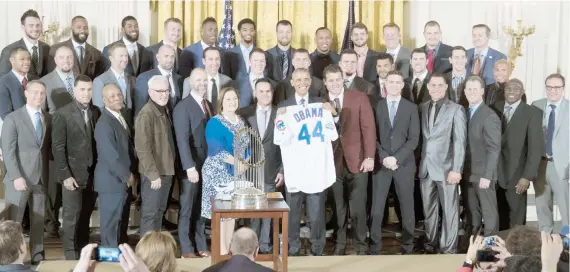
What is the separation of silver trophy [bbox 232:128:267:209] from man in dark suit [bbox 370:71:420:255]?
3.95 feet

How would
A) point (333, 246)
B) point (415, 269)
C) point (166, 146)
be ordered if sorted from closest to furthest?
point (415, 269), point (166, 146), point (333, 246)

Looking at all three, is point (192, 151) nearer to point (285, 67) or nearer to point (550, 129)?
point (285, 67)

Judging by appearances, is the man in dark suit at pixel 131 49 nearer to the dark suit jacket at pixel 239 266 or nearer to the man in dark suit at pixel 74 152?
the man in dark suit at pixel 74 152

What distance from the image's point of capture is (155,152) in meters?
7.81

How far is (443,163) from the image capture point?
26.7ft

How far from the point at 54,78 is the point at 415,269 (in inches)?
142

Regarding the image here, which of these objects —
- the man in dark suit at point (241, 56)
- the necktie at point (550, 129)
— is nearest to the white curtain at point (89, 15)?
the man in dark suit at point (241, 56)

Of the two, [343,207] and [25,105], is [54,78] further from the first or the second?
[343,207]

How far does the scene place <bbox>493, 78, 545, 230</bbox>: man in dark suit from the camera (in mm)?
8289

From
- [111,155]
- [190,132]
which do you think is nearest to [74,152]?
[111,155]

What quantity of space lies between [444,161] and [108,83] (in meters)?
3.10

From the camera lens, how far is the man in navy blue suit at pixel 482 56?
29.3 ft

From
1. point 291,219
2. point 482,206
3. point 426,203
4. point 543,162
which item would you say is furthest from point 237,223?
point 543,162

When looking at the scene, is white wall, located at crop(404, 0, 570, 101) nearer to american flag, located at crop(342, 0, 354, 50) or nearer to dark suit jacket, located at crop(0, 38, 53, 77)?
american flag, located at crop(342, 0, 354, 50)
